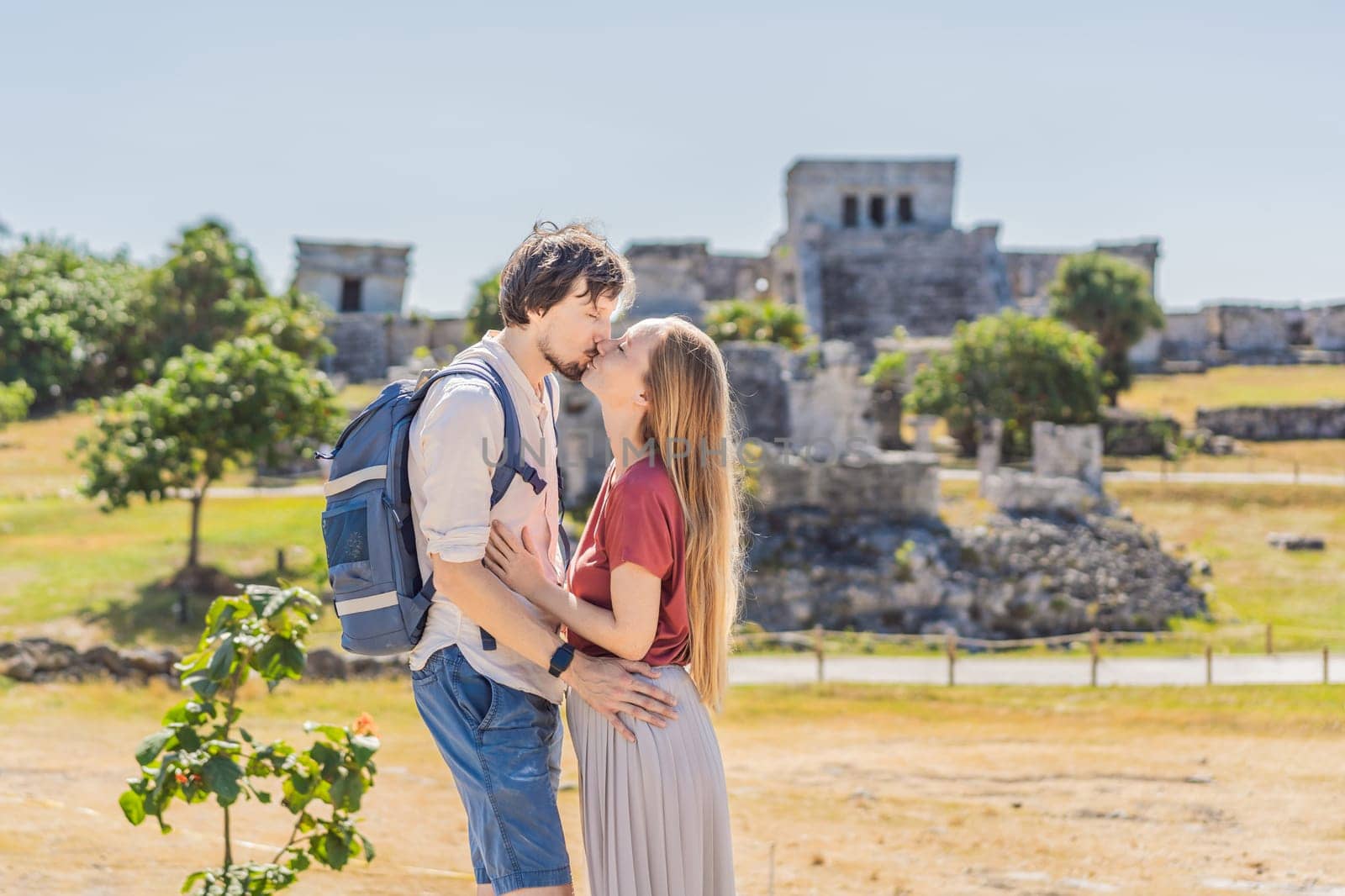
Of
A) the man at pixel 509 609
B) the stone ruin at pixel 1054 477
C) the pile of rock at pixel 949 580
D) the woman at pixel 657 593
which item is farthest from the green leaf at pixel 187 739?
the stone ruin at pixel 1054 477

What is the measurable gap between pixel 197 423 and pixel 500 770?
15.6 meters

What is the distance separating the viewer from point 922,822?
7141mm

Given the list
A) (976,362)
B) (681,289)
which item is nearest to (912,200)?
(681,289)

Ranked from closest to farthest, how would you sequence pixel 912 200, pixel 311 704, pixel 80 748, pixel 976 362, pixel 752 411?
pixel 80 748
pixel 311 704
pixel 752 411
pixel 976 362
pixel 912 200

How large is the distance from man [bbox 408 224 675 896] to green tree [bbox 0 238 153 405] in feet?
108

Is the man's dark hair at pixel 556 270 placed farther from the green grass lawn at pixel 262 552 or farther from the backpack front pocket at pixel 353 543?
the green grass lawn at pixel 262 552

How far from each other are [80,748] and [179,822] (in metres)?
2.84

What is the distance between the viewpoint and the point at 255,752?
183 inches

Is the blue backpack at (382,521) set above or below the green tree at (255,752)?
above

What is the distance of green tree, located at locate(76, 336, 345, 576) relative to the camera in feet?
56.7

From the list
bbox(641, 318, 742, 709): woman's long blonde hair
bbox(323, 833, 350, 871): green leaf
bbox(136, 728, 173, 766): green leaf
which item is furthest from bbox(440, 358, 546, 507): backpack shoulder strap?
bbox(323, 833, 350, 871): green leaf

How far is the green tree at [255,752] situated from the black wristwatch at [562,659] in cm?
166

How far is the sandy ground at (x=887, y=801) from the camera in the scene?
5.85 m

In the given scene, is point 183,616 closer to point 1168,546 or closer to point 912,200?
point 1168,546
